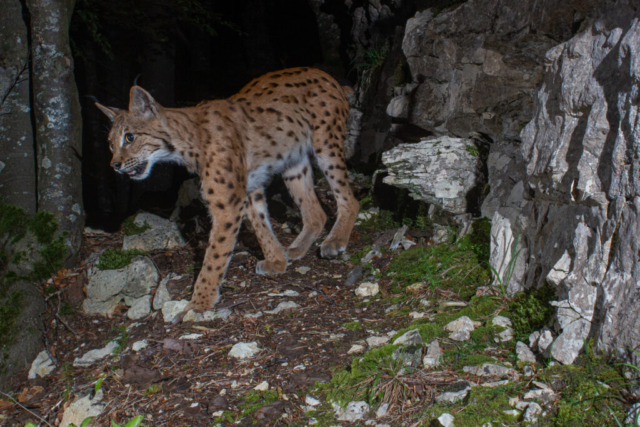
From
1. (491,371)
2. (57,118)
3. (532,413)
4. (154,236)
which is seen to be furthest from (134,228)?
(532,413)

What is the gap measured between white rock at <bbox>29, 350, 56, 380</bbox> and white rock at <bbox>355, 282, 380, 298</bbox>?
2.65 metres

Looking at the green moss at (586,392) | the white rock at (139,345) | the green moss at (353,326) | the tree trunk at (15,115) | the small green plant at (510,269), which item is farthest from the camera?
the tree trunk at (15,115)

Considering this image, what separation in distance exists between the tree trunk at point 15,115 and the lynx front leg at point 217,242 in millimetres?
2020

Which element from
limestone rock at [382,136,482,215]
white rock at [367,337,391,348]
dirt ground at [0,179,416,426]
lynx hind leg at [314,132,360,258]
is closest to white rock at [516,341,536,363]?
white rock at [367,337,391,348]

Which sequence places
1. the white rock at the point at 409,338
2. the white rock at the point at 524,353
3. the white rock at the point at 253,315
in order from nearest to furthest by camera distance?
the white rock at the point at 524,353, the white rock at the point at 409,338, the white rock at the point at 253,315

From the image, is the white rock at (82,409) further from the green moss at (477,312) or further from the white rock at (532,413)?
the white rock at (532,413)

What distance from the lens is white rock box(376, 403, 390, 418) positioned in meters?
2.65

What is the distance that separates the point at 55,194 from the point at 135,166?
1.10 metres

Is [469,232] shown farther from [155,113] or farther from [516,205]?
[155,113]

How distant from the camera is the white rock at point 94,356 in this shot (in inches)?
158

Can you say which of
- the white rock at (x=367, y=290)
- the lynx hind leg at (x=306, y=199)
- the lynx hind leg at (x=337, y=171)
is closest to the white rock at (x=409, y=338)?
the white rock at (x=367, y=290)

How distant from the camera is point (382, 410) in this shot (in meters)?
2.68

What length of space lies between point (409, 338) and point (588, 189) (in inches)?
53.4

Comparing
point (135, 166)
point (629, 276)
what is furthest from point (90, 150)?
point (629, 276)
